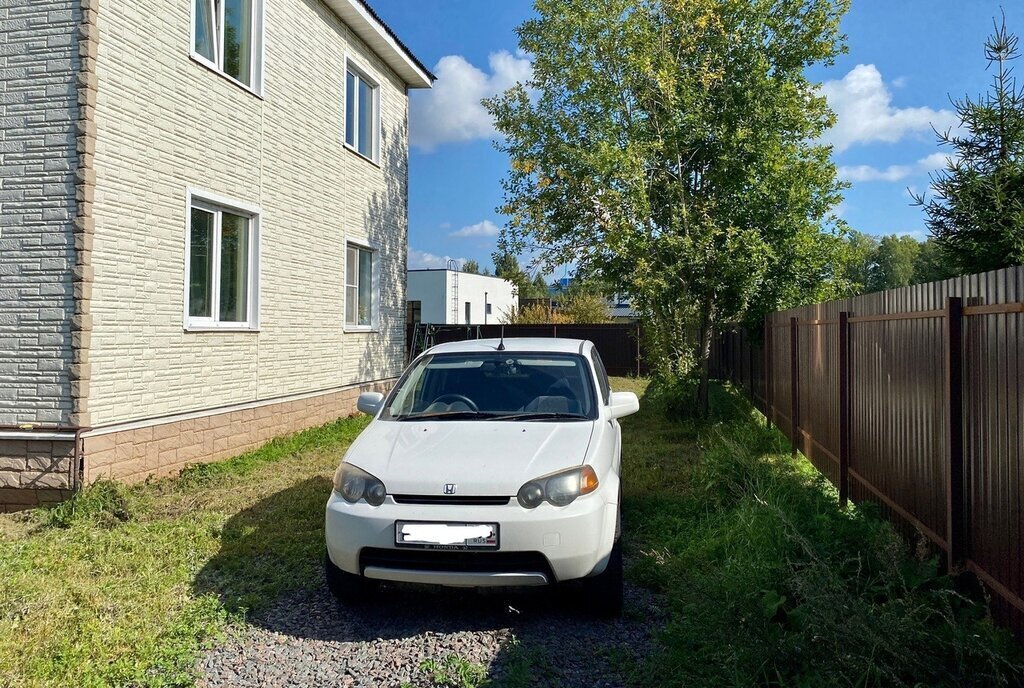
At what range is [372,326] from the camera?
13398 mm

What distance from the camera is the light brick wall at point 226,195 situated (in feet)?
23.2

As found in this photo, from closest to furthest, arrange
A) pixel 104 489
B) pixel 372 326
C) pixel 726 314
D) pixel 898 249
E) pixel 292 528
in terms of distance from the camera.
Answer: pixel 292 528 < pixel 104 489 < pixel 726 314 < pixel 372 326 < pixel 898 249

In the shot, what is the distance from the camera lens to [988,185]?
11102mm

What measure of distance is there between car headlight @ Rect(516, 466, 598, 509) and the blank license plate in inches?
9.2

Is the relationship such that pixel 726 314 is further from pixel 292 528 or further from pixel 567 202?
pixel 292 528

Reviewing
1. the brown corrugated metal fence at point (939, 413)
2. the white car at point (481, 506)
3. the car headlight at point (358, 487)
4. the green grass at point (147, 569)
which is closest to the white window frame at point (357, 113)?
the green grass at point (147, 569)

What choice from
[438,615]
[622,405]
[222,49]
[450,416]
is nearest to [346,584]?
[438,615]

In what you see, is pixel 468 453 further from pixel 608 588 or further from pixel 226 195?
pixel 226 195

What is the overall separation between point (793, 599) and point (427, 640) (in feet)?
6.32

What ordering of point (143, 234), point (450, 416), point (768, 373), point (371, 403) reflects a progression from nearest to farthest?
point (450, 416)
point (371, 403)
point (143, 234)
point (768, 373)

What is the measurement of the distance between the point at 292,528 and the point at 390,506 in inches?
→ 94.5

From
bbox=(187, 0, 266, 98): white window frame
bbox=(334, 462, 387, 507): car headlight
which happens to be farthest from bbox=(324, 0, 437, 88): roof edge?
bbox=(334, 462, 387, 507): car headlight

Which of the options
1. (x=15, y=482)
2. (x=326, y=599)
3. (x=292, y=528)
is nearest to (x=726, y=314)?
(x=292, y=528)

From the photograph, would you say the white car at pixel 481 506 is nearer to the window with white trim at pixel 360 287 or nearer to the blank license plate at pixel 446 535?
the blank license plate at pixel 446 535
